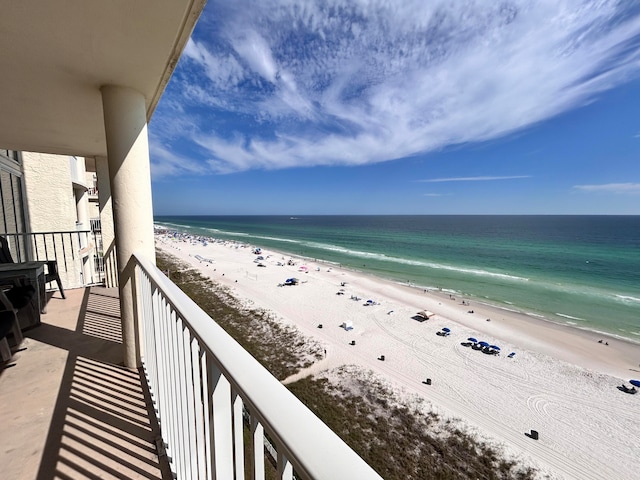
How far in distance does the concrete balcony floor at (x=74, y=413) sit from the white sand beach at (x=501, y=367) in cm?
668

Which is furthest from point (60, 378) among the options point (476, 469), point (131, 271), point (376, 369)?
point (376, 369)

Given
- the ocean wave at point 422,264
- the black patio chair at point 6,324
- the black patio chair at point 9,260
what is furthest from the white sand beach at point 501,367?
the ocean wave at point 422,264

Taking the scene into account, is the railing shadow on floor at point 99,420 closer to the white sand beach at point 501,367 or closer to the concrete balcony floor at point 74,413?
the concrete balcony floor at point 74,413

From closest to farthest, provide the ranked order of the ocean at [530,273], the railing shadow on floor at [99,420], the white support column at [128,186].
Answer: the railing shadow on floor at [99,420]
the white support column at [128,186]
the ocean at [530,273]

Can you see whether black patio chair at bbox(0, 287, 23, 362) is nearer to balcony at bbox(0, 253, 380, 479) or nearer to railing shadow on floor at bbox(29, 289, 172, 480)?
balcony at bbox(0, 253, 380, 479)

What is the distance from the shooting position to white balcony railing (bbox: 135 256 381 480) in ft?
1.36

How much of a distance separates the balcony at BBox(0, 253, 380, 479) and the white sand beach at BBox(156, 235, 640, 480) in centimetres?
684

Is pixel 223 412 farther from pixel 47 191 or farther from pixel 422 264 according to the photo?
pixel 422 264

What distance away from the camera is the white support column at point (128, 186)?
7.48 ft

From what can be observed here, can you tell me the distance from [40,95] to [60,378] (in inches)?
95.0

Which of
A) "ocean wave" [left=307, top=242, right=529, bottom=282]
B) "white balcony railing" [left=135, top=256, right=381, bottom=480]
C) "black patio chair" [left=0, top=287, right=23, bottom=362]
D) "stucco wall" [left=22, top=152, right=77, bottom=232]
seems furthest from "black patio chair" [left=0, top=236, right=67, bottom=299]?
"ocean wave" [left=307, top=242, right=529, bottom=282]

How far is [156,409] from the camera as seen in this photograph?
1.89 meters

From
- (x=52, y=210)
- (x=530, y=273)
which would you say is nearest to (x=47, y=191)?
(x=52, y=210)

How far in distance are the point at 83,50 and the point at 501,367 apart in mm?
11702
